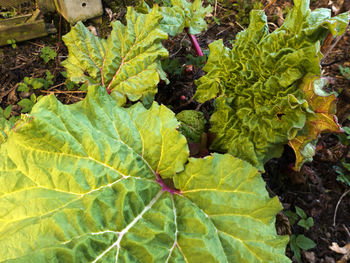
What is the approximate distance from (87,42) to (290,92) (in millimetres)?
1151

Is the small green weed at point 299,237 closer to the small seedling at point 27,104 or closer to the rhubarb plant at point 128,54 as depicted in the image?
the rhubarb plant at point 128,54

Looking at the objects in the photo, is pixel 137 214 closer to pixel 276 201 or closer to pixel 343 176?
pixel 276 201

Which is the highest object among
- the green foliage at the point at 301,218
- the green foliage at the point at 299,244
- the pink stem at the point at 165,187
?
the pink stem at the point at 165,187

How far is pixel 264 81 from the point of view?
Result: 1488 mm

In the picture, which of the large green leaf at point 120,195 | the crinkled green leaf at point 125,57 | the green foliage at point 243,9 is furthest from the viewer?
the green foliage at point 243,9

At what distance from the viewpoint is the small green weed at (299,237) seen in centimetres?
182

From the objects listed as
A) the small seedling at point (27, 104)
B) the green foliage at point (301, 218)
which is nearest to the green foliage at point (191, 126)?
the green foliage at point (301, 218)

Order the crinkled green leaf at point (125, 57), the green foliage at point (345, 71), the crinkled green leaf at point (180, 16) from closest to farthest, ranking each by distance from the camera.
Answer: the crinkled green leaf at point (125, 57) → the crinkled green leaf at point (180, 16) → the green foliage at point (345, 71)

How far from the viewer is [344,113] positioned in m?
1.78

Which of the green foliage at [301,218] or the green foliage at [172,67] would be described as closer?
the green foliage at [301,218]

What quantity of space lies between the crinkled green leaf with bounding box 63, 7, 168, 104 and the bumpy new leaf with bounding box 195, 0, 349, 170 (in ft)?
0.97

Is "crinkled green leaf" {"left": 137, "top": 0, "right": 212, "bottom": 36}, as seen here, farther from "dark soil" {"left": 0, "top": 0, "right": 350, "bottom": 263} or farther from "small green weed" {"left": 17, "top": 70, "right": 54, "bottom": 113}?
"small green weed" {"left": 17, "top": 70, "right": 54, "bottom": 113}

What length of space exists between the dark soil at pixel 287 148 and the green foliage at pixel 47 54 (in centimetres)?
4

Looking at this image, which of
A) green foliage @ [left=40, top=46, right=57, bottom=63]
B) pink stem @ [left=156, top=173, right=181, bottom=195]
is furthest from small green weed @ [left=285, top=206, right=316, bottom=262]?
green foliage @ [left=40, top=46, right=57, bottom=63]
